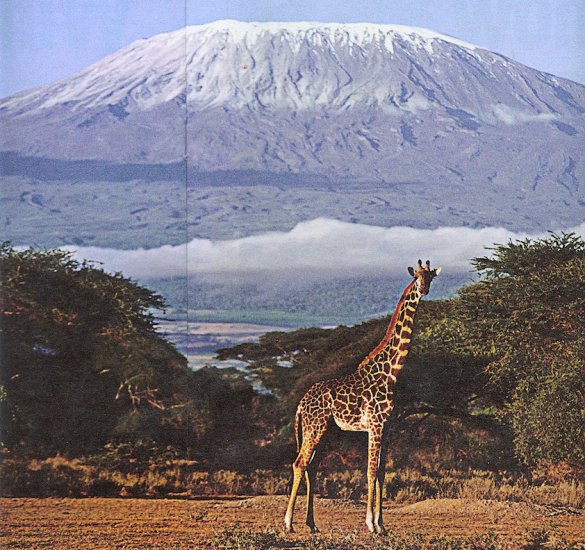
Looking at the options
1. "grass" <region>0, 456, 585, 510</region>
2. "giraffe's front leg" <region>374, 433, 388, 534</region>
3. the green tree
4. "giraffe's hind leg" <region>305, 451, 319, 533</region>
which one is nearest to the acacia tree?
"grass" <region>0, 456, 585, 510</region>

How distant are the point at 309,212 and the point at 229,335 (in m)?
0.83

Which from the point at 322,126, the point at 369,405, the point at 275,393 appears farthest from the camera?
the point at 322,126

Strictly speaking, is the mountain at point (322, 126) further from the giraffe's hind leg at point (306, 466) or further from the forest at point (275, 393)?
the giraffe's hind leg at point (306, 466)

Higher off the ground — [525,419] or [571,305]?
[571,305]

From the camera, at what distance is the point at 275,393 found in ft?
23.3

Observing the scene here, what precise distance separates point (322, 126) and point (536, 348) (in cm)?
175

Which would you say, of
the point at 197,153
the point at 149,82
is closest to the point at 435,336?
the point at 197,153

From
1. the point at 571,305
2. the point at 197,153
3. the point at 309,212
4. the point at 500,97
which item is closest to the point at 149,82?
the point at 197,153

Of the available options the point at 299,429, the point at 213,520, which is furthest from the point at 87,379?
the point at 299,429

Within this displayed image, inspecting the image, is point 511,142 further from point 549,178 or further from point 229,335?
point 229,335

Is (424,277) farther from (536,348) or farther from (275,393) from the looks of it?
(275,393)

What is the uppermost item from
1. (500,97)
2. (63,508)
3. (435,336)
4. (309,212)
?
(500,97)

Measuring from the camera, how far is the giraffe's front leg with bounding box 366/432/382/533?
689 cm

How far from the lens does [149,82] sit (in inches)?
290
